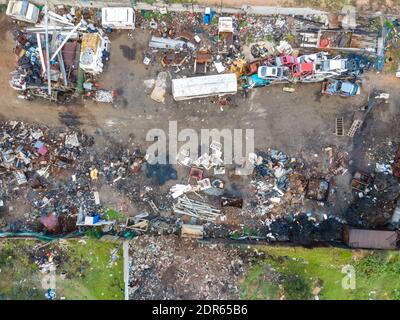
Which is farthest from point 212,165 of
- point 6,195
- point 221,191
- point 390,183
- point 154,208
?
point 6,195

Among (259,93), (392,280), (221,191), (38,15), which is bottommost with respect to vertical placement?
(392,280)

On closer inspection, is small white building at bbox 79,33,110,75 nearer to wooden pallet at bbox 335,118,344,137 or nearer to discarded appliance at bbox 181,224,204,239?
discarded appliance at bbox 181,224,204,239

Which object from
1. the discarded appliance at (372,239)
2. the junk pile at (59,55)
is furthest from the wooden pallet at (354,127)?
the junk pile at (59,55)

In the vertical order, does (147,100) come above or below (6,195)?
above

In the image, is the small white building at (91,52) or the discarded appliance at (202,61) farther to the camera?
the discarded appliance at (202,61)

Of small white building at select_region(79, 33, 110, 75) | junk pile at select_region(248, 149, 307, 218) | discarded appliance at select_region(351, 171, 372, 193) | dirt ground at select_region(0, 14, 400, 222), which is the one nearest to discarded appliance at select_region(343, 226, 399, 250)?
dirt ground at select_region(0, 14, 400, 222)

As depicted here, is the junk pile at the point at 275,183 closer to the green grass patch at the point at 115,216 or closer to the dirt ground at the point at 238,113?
the dirt ground at the point at 238,113

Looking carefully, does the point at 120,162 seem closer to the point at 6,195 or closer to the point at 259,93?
the point at 6,195
